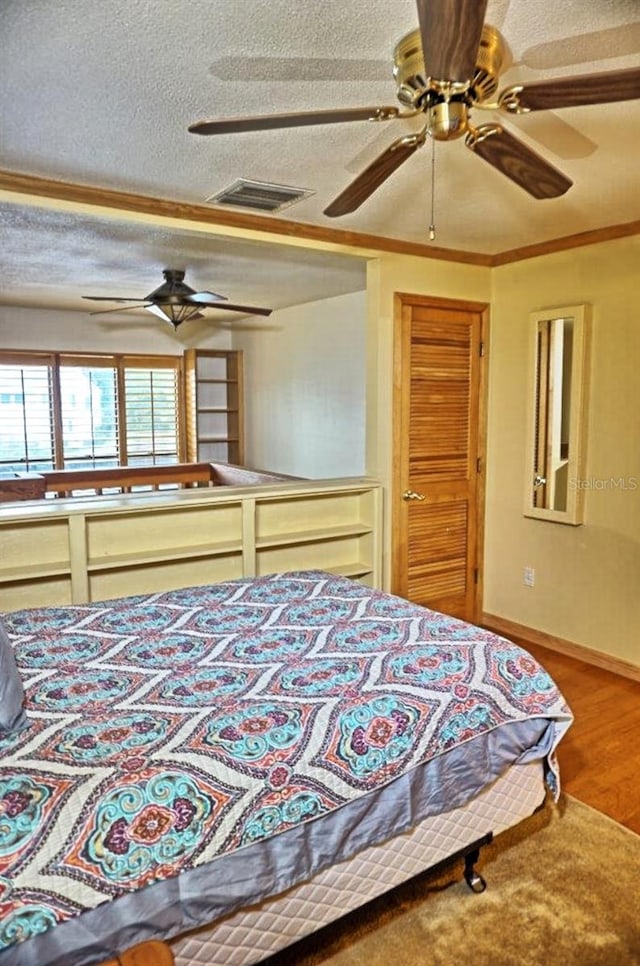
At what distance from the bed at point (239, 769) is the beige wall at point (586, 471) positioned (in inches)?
68.6

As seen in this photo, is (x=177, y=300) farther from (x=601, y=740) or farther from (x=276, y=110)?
(x=601, y=740)

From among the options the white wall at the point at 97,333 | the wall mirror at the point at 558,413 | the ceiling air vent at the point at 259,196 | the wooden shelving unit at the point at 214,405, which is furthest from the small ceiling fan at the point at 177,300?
the wooden shelving unit at the point at 214,405

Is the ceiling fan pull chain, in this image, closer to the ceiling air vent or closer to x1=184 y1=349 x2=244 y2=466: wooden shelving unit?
the ceiling air vent

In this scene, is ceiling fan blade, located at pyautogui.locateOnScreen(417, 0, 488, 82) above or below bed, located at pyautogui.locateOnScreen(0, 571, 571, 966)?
above

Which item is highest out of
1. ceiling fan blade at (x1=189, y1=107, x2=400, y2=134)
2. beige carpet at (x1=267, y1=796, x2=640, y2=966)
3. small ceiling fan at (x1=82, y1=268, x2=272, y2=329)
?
small ceiling fan at (x1=82, y1=268, x2=272, y2=329)

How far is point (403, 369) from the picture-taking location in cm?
380

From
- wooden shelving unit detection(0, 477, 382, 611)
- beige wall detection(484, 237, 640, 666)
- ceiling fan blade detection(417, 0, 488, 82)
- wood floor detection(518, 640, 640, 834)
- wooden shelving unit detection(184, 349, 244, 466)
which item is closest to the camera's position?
ceiling fan blade detection(417, 0, 488, 82)

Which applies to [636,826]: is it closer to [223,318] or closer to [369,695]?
[369,695]

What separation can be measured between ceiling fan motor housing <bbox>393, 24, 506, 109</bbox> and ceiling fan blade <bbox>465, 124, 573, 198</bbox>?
9 centimetres

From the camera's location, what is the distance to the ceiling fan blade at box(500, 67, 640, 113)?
52.4 inches

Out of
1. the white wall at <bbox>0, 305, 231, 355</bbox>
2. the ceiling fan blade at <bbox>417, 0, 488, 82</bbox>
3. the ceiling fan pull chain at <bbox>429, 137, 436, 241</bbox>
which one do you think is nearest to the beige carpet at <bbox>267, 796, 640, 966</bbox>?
the ceiling fan pull chain at <bbox>429, 137, 436, 241</bbox>

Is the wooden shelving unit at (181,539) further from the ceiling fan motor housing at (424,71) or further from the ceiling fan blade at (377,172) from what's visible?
the ceiling fan motor housing at (424,71)

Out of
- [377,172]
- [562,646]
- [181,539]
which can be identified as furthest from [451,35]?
[562,646]

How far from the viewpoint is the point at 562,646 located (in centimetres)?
387
